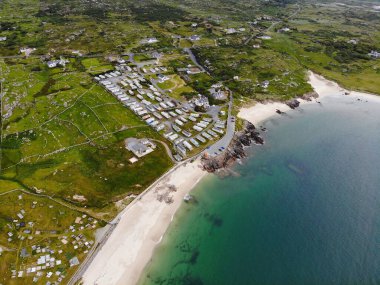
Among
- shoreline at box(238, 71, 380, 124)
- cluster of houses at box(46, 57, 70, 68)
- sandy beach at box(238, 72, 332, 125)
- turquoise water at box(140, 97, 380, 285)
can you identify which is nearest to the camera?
turquoise water at box(140, 97, 380, 285)

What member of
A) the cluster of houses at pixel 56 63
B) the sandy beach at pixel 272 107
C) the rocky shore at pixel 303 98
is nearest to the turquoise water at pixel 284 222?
the sandy beach at pixel 272 107

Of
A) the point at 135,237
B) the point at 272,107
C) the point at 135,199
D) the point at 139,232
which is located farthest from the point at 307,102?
the point at 135,237

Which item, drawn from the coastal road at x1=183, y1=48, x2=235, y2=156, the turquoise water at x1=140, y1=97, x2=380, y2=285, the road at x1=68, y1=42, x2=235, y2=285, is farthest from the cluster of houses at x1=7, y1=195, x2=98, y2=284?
the coastal road at x1=183, y1=48, x2=235, y2=156

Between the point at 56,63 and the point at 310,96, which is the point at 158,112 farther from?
the point at 310,96

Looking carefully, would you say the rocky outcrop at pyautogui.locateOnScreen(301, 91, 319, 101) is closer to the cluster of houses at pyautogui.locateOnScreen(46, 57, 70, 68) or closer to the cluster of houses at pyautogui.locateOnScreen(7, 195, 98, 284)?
the cluster of houses at pyautogui.locateOnScreen(7, 195, 98, 284)

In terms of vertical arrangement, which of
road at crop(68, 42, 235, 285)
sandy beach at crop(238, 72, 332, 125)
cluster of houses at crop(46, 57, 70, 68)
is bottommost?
cluster of houses at crop(46, 57, 70, 68)

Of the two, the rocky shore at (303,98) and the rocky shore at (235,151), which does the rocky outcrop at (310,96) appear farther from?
the rocky shore at (235,151)
